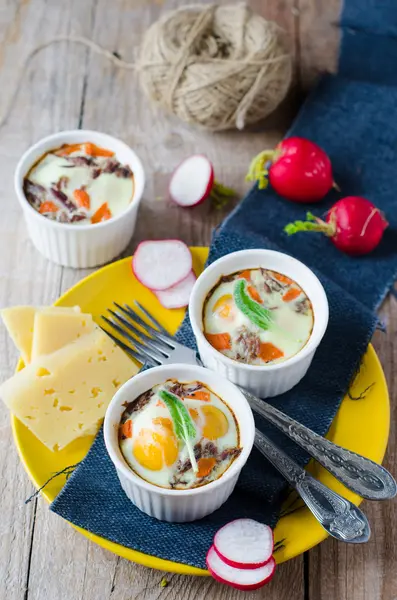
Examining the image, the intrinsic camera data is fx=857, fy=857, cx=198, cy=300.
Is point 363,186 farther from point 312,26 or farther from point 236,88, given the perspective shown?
point 312,26

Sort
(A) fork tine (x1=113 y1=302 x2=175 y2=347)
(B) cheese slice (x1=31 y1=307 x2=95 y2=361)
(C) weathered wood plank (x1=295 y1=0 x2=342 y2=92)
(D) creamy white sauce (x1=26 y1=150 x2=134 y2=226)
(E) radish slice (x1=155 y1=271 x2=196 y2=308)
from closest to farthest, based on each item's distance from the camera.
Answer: (B) cheese slice (x1=31 y1=307 x2=95 y2=361)
(A) fork tine (x1=113 y1=302 x2=175 y2=347)
(E) radish slice (x1=155 y1=271 x2=196 y2=308)
(D) creamy white sauce (x1=26 y1=150 x2=134 y2=226)
(C) weathered wood plank (x1=295 y1=0 x2=342 y2=92)

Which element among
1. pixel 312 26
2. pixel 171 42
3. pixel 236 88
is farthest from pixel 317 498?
pixel 312 26

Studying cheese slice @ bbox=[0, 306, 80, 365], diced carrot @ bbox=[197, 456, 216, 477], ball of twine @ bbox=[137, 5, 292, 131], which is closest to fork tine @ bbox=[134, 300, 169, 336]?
cheese slice @ bbox=[0, 306, 80, 365]

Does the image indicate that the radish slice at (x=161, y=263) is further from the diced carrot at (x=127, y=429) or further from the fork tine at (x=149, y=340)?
the diced carrot at (x=127, y=429)

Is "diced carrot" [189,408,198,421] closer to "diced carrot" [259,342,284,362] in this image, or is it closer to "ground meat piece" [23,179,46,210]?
"diced carrot" [259,342,284,362]

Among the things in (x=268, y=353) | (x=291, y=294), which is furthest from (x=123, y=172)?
(x=268, y=353)

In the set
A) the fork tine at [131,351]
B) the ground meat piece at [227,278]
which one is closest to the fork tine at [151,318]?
the fork tine at [131,351]
